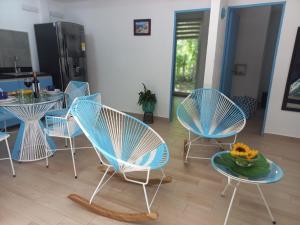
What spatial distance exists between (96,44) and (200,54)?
306cm

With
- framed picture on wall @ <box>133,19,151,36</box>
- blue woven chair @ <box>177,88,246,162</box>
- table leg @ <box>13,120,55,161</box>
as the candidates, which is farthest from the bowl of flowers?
framed picture on wall @ <box>133,19,151,36</box>

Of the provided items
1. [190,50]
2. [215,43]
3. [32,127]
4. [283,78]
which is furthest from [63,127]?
[190,50]

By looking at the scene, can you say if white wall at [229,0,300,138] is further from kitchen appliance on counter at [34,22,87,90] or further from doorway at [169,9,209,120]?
kitchen appliance on counter at [34,22,87,90]

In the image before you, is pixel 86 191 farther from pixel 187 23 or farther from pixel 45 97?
pixel 187 23

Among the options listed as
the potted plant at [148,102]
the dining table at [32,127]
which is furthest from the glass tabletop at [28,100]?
the potted plant at [148,102]

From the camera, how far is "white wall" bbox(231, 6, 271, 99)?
4.39 meters

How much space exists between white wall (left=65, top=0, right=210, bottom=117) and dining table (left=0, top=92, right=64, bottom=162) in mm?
1986

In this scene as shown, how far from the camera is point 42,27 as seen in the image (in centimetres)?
388

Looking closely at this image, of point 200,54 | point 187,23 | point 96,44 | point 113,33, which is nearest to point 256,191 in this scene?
point 113,33

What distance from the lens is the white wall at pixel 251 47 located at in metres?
4.39

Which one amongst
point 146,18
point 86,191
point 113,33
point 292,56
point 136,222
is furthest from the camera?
point 113,33

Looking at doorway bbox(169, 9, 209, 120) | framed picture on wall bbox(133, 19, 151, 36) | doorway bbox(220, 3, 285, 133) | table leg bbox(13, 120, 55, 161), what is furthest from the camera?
doorway bbox(169, 9, 209, 120)

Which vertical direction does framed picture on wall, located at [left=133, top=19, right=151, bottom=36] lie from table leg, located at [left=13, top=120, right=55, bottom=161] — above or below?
above

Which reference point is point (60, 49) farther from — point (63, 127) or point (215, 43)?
point (215, 43)
